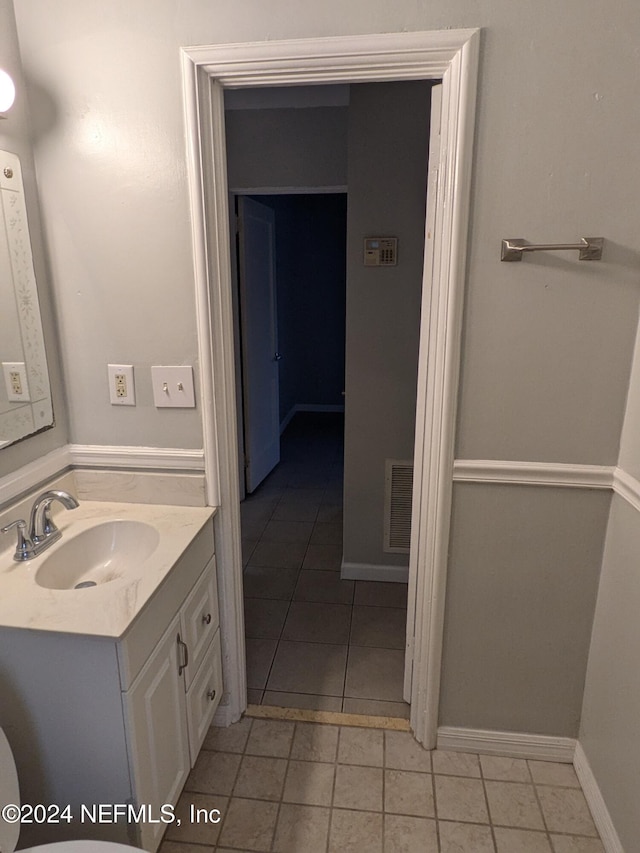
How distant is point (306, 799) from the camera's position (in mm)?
1749

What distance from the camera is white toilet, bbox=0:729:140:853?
115 centimetres

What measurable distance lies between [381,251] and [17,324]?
153cm

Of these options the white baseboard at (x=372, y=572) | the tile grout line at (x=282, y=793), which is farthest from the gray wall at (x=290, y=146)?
the tile grout line at (x=282, y=793)

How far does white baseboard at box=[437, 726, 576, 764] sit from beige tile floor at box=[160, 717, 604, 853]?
25mm

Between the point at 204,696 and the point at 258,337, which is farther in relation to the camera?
the point at 258,337

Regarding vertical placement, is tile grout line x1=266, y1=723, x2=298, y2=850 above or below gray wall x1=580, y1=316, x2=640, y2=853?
below

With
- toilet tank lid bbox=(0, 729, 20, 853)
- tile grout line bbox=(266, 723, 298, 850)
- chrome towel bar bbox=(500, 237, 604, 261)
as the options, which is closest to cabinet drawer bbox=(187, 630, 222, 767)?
tile grout line bbox=(266, 723, 298, 850)

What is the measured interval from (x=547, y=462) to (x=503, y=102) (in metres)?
0.98

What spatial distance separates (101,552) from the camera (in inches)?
67.8

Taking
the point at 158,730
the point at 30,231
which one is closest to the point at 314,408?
the point at 30,231

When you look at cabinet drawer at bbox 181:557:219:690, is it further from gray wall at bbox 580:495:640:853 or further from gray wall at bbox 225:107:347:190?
gray wall at bbox 225:107:347:190

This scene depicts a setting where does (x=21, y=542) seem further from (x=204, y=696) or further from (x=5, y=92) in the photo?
(x=5, y=92)

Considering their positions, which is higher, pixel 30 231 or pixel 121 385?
pixel 30 231

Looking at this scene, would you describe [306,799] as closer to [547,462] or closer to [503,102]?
[547,462]
